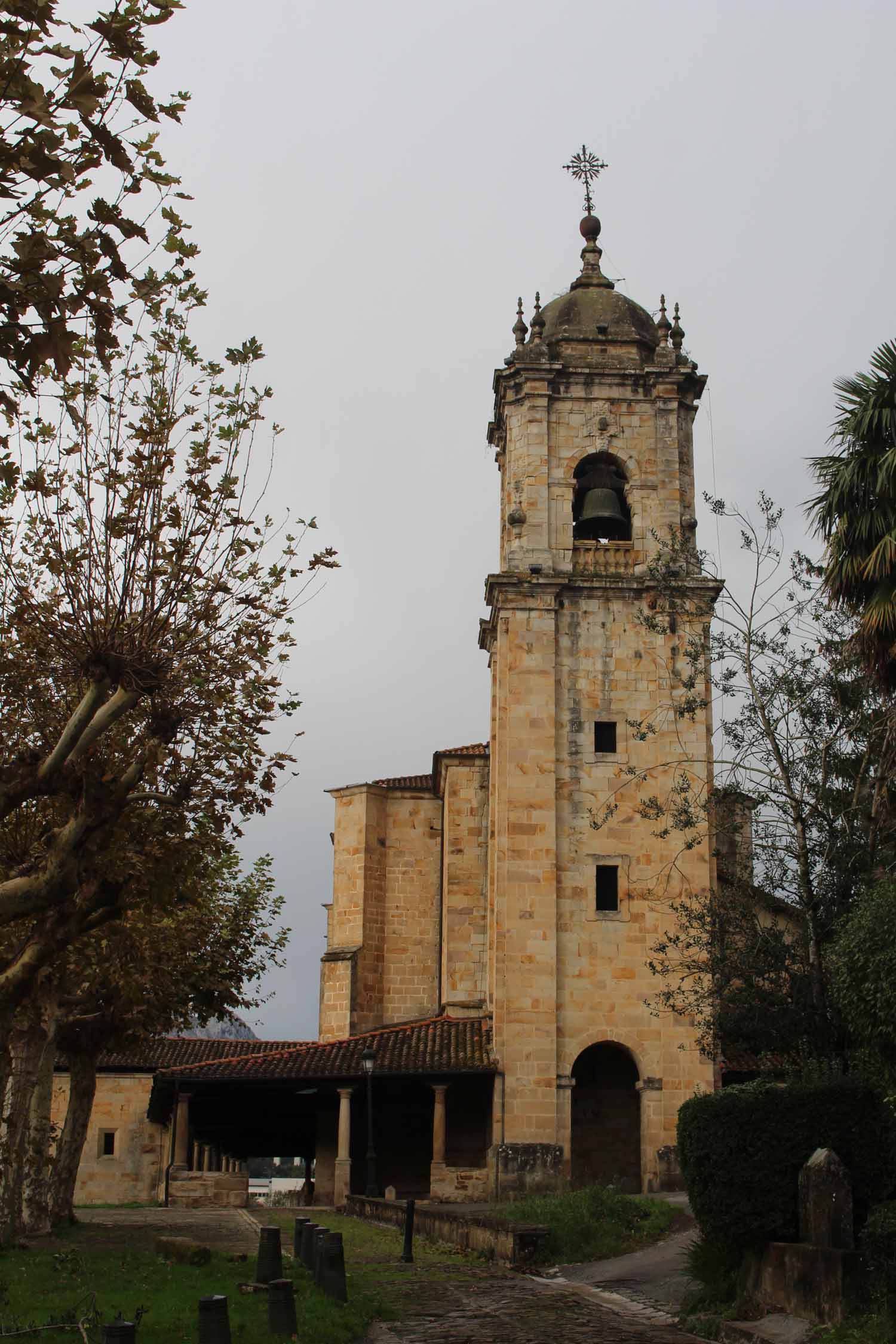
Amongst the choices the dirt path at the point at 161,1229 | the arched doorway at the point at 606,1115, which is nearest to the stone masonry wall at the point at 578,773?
the arched doorway at the point at 606,1115

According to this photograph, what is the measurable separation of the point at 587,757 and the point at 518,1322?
17.9 meters

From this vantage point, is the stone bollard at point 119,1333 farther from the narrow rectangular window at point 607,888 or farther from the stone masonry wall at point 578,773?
the narrow rectangular window at point 607,888

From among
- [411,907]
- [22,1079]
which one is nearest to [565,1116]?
[411,907]

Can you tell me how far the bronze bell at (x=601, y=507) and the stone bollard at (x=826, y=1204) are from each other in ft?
67.6

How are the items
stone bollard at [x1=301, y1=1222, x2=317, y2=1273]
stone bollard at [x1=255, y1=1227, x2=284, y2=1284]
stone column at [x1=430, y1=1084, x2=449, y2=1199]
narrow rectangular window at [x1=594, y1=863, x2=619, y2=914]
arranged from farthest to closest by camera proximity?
narrow rectangular window at [x1=594, y1=863, x2=619, y2=914] → stone column at [x1=430, y1=1084, x2=449, y2=1199] → stone bollard at [x1=301, y1=1222, x2=317, y2=1273] → stone bollard at [x1=255, y1=1227, x2=284, y2=1284]

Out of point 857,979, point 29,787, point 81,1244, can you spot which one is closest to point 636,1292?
point 857,979

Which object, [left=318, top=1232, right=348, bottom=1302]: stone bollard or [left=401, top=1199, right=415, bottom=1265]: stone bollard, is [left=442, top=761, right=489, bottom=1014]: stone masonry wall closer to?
[left=401, top=1199, right=415, bottom=1265]: stone bollard

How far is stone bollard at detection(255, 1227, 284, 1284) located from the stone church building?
44.0 feet

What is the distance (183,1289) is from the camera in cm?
1387

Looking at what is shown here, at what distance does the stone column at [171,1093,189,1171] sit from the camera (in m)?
30.2

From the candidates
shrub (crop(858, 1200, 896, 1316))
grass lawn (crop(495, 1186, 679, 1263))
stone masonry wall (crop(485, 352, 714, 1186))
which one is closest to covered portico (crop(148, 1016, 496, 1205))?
stone masonry wall (crop(485, 352, 714, 1186))

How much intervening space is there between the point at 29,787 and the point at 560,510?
864 inches

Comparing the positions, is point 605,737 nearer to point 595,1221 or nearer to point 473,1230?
point 595,1221

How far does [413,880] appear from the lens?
37844 millimetres
